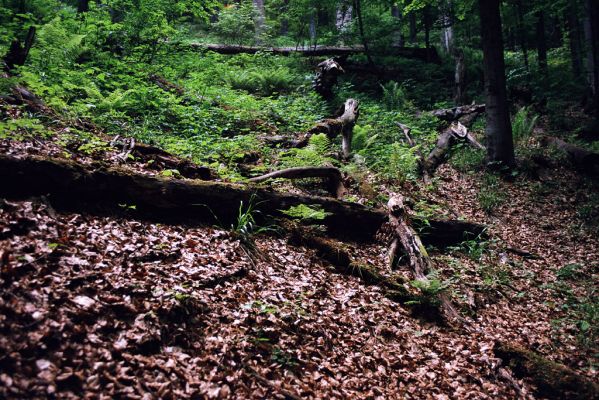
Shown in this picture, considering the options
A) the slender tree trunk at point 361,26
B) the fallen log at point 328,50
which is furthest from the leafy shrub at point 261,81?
the slender tree trunk at point 361,26

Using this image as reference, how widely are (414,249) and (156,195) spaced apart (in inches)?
175

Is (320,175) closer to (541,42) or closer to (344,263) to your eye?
(344,263)

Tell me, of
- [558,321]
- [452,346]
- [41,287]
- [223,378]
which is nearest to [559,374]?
[452,346]

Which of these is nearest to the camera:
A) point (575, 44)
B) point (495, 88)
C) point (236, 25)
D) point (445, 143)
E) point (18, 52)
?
point (18, 52)

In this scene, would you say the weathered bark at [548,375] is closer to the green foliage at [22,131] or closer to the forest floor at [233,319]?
the forest floor at [233,319]

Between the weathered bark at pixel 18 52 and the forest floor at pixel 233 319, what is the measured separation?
431cm

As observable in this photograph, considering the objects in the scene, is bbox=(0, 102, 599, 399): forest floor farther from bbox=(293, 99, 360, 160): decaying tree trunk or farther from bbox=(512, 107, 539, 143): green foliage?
bbox=(512, 107, 539, 143): green foliage

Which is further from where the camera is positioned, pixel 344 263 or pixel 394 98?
pixel 394 98

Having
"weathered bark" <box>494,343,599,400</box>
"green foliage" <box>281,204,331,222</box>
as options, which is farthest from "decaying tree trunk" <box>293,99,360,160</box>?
"weathered bark" <box>494,343,599,400</box>

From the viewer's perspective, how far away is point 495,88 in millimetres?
10445

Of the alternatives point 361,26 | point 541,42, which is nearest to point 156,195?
point 361,26

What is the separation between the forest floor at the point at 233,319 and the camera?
311 cm

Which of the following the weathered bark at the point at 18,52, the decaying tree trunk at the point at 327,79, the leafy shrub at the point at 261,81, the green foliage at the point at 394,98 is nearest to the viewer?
the weathered bark at the point at 18,52

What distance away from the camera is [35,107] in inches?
283
